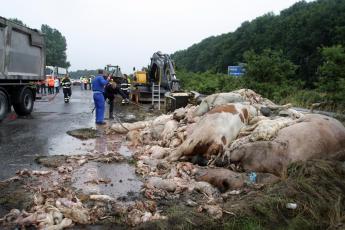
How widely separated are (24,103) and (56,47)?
107855mm

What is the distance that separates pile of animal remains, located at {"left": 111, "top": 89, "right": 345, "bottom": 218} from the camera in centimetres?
616

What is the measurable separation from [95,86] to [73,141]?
10.2 feet

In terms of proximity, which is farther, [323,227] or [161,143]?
[161,143]

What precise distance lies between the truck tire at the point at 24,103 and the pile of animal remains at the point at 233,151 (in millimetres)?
7495

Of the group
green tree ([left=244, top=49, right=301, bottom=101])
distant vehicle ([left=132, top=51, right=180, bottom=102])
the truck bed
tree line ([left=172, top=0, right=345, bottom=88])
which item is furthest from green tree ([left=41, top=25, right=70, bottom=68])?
the truck bed

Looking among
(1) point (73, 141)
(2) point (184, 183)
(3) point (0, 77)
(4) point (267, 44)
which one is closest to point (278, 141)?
(2) point (184, 183)

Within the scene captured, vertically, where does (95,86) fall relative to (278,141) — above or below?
above

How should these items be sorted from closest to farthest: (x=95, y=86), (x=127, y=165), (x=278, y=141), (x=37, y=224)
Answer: (x=37, y=224) < (x=278, y=141) < (x=127, y=165) < (x=95, y=86)

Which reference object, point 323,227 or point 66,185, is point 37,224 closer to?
point 66,185

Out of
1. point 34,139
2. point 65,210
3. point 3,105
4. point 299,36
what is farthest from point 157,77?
point 299,36

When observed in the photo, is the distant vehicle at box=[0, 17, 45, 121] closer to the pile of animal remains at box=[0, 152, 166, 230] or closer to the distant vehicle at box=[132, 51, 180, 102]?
the distant vehicle at box=[132, 51, 180, 102]

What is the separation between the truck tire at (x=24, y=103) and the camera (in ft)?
48.3

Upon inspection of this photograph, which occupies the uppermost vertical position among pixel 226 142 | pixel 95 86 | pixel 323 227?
pixel 95 86

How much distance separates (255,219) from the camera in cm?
497
